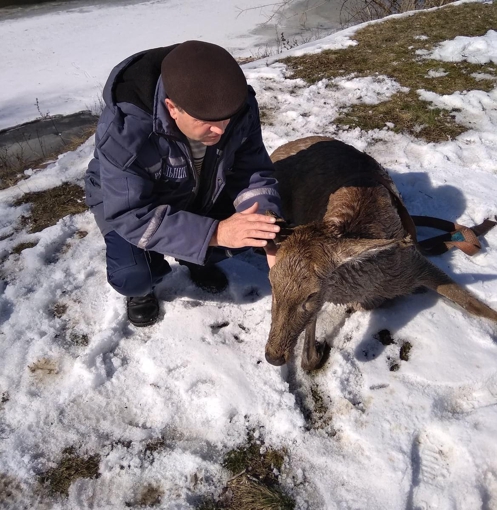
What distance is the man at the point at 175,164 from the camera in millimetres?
2455

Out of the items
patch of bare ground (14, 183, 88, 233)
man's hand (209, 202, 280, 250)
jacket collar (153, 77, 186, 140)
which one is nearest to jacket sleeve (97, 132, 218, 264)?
man's hand (209, 202, 280, 250)

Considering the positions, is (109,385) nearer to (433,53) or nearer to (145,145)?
(145,145)

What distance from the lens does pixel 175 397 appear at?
10.4ft

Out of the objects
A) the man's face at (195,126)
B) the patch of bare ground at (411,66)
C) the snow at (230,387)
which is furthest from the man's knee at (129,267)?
the patch of bare ground at (411,66)

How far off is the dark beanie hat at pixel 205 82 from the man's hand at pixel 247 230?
54cm

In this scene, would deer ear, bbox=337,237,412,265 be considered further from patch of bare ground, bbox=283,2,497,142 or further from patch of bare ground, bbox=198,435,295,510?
patch of bare ground, bbox=283,2,497,142

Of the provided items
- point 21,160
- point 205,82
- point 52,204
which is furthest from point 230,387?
point 21,160

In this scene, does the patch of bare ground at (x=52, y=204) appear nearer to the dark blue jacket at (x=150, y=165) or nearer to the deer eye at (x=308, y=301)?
the dark blue jacket at (x=150, y=165)

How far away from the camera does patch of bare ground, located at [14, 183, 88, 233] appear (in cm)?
475

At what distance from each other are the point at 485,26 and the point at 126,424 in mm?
8785

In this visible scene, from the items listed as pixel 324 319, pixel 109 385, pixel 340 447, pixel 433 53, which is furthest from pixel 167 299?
pixel 433 53

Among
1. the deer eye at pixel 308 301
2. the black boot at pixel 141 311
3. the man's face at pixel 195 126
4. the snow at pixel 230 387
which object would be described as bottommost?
the snow at pixel 230 387

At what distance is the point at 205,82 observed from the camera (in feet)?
7.89

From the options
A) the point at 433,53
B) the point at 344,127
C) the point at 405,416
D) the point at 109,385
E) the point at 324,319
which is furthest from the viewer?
the point at 433,53
